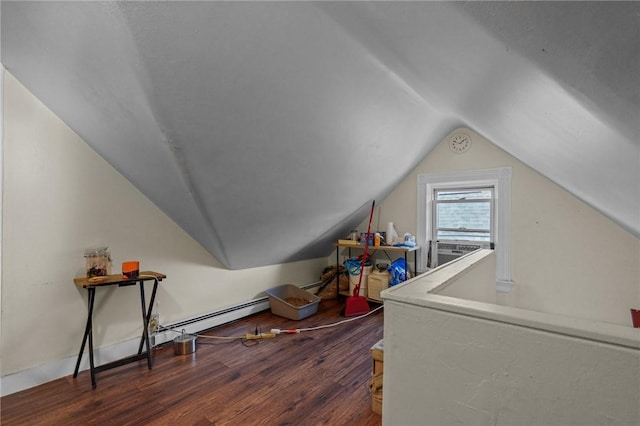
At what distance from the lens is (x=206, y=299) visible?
2814mm

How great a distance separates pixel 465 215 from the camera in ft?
11.3

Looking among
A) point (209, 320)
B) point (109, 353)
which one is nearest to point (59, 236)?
point (109, 353)

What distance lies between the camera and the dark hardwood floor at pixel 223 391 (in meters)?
1.57

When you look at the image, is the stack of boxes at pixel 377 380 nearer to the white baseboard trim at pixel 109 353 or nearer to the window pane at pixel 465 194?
the white baseboard trim at pixel 109 353

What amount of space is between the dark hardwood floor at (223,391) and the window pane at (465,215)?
72.5 inches

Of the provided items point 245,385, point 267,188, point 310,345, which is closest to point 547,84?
point 267,188

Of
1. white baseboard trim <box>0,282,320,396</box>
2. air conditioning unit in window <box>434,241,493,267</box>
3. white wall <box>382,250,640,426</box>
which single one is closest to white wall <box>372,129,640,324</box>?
air conditioning unit in window <box>434,241,493,267</box>

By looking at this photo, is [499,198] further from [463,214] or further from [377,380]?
[377,380]

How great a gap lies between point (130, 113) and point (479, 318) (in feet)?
6.04

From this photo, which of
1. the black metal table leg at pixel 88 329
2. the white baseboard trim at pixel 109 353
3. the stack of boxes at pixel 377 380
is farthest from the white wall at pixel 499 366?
the white baseboard trim at pixel 109 353

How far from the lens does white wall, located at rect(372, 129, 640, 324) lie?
8.38 ft

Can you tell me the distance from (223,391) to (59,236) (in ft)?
4.96

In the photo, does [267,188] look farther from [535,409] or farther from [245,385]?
[535,409]

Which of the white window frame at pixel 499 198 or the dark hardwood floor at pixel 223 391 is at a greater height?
the white window frame at pixel 499 198
